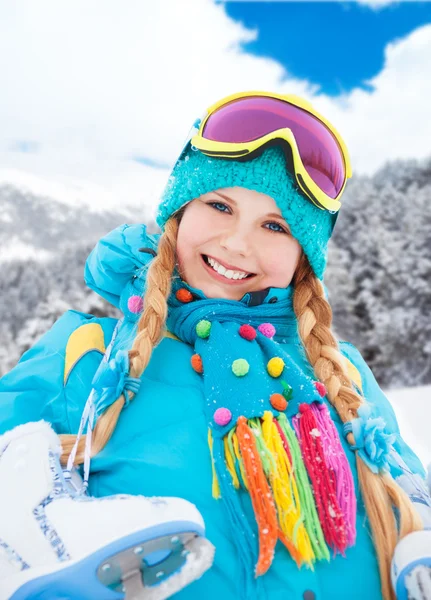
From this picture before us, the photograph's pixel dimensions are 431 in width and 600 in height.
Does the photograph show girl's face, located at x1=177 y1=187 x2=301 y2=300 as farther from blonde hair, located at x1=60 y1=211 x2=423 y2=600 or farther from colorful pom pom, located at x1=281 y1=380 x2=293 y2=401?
colorful pom pom, located at x1=281 y1=380 x2=293 y2=401

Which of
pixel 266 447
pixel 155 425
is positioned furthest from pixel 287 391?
pixel 155 425

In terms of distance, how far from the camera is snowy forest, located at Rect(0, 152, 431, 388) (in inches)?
338

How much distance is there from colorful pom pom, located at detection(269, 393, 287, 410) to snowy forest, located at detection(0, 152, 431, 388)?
7344 millimetres

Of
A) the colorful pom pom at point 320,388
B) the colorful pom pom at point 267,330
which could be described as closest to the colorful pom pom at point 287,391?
the colorful pom pom at point 320,388

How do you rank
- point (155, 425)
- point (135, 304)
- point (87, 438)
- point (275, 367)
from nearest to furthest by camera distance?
point (87, 438), point (155, 425), point (275, 367), point (135, 304)

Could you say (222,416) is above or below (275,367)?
below

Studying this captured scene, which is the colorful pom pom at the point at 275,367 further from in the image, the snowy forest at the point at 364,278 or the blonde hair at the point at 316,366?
the snowy forest at the point at 364,278

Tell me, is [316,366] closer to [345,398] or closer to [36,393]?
[345,398]

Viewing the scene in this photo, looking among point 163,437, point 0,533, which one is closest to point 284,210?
point 163,437

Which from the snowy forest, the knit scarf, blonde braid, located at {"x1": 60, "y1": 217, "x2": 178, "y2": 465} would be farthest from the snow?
the snowy forest

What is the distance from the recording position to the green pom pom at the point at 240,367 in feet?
4.21

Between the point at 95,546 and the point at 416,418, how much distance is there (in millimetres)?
2745

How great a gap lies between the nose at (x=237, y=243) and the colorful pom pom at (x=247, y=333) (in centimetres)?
24

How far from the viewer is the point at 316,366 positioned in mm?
1556
